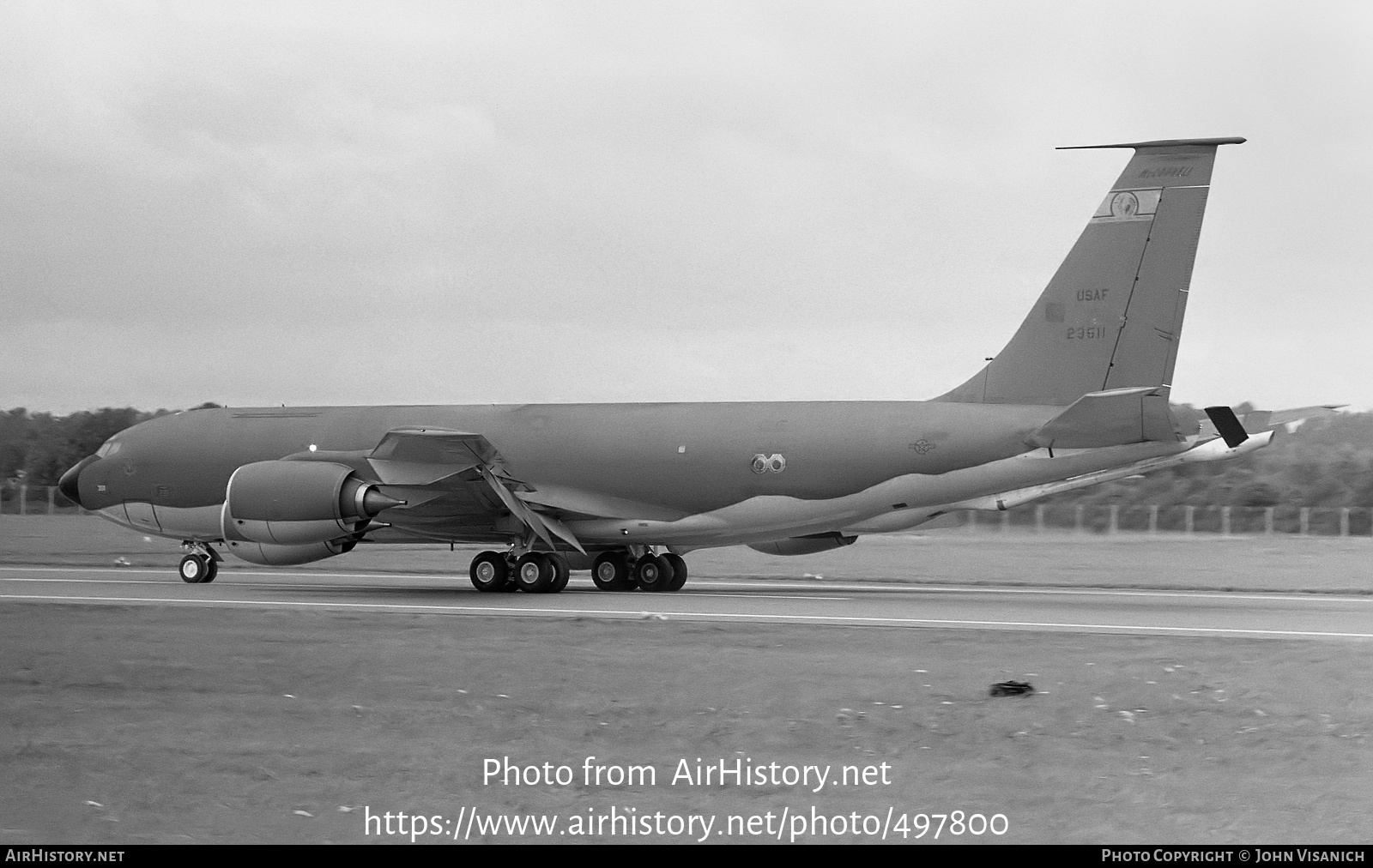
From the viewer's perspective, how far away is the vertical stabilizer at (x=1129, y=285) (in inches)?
773

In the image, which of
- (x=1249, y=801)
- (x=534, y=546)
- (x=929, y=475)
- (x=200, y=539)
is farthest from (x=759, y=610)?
(x=200, y=539)

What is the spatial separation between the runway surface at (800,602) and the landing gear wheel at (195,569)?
0.34 meters

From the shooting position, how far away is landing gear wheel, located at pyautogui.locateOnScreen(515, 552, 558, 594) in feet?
71.5

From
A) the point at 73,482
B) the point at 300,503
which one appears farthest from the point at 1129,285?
the point at 73,482

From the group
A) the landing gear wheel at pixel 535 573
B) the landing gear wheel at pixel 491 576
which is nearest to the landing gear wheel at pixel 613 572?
the landing gear wheel at pixel 535 573

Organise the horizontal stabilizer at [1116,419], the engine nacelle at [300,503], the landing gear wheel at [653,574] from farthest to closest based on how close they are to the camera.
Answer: the landing gear wheel at [653,574] → the engine nacelle at [300,503] → the horizontal stabilizer at [1116,419]

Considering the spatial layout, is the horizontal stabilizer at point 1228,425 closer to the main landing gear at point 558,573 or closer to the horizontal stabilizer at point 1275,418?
the horizontal stabilizer at point 1275,418

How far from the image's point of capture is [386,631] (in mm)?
14844

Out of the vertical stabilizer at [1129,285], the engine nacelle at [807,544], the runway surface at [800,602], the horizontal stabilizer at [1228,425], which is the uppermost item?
the vertical stabilizer at [1129,285]

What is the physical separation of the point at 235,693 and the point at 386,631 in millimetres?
4343

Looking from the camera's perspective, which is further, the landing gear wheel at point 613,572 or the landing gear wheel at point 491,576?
the landing gear wheel at point 613,572

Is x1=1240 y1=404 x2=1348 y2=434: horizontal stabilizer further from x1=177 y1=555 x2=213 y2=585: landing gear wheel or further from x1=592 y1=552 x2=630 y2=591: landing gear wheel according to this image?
x1=177 y1=555 x2=213 y2=585: landing gear wheel

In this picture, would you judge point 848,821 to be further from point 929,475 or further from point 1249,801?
point 929,475

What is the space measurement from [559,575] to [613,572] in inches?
64.4
